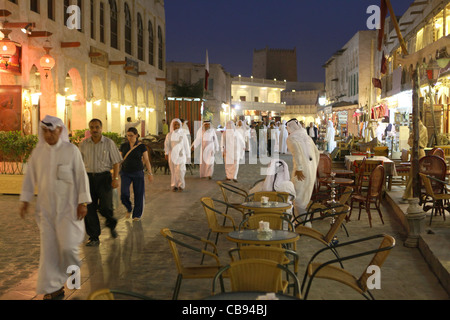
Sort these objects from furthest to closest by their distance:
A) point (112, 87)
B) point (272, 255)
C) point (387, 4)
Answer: point (112, 87) → point (387, 4) → point (272, 255)

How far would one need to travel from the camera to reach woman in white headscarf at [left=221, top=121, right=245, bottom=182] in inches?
597

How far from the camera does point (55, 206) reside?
15.6 ft

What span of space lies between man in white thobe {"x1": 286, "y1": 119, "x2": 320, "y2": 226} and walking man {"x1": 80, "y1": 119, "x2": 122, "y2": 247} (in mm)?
2795

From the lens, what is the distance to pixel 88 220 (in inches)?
271

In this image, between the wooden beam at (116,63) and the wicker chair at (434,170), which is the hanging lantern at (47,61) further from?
the wicker chair at (434,170)

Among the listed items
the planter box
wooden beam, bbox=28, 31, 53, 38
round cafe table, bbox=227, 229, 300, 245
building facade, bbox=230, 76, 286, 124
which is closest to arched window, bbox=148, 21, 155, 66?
wooden beam, bbox=28, 31, 53, 38

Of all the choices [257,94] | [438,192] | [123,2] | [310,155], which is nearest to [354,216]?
[438,192]

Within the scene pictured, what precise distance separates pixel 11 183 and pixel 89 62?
9.86 m

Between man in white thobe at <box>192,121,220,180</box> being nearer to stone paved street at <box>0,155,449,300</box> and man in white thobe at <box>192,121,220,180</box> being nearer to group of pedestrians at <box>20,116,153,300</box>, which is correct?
stone paved street at <box>0,155,449,300</box>

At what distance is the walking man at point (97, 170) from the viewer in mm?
6836

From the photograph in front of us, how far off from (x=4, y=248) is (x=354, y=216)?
6.24 meters

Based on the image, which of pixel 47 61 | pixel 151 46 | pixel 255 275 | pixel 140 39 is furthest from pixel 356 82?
pixel 255 275

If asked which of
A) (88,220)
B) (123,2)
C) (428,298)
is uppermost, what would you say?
(123,2)
